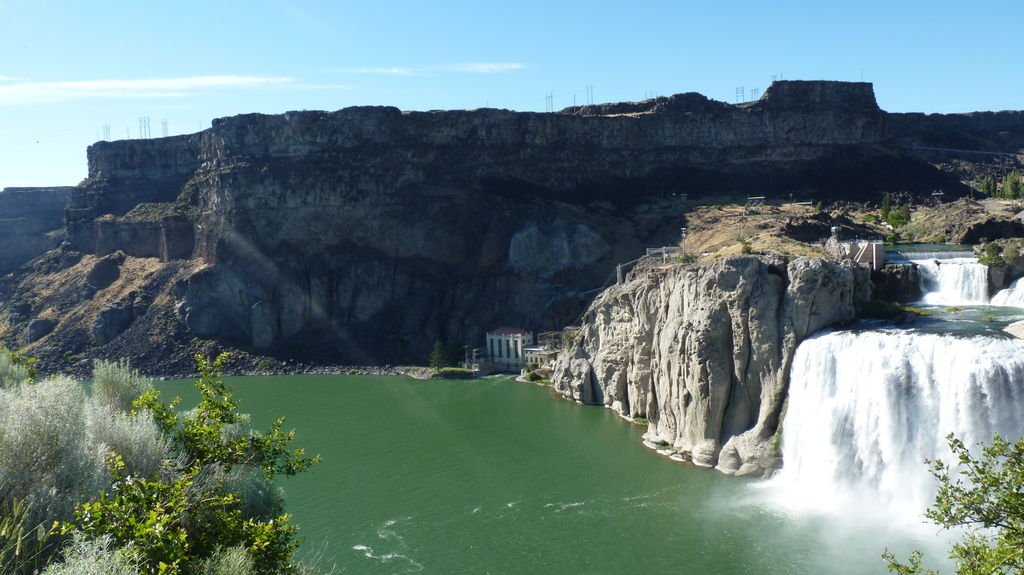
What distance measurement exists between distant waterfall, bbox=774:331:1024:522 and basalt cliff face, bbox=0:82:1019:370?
3616 cm

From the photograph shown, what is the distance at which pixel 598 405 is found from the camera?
53.6m

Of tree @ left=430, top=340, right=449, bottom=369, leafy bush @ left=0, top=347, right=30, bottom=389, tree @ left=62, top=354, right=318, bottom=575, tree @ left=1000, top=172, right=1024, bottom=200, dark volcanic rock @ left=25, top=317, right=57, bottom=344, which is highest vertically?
tree @ left=1000, top=172, right=1024, bottom=200

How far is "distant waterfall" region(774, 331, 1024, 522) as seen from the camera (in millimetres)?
29703

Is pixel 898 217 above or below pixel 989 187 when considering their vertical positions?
below

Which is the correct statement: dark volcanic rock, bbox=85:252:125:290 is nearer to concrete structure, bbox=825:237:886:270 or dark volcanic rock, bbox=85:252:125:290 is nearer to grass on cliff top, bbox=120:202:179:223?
grass on cliff top, bbox=120:202:179:223

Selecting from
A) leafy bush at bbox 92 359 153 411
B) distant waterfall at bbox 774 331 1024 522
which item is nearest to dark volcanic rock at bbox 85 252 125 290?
leafy bush at bbox 92 359 153 411

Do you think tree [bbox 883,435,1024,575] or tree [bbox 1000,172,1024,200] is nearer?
tree [bbox 883,435,1024,575]

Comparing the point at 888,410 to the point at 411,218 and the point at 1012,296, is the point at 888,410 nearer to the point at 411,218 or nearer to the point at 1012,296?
the point at 1012,296

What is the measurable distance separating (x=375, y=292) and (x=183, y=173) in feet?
108

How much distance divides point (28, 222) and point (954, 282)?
4234 inches

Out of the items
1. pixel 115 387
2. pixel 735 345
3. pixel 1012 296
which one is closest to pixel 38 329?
pixel 115 387

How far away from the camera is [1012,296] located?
4191 cm

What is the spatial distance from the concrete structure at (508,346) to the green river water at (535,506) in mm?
14340

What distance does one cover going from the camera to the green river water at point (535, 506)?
28.8 meters
